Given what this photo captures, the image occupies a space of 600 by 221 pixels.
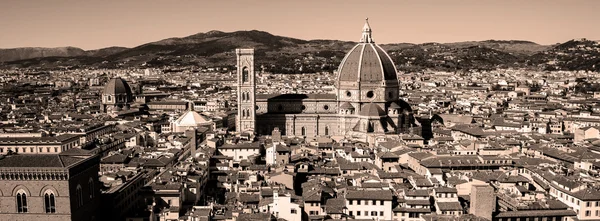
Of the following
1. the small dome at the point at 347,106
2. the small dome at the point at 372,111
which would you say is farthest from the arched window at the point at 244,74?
the small dome at the point at 372,111

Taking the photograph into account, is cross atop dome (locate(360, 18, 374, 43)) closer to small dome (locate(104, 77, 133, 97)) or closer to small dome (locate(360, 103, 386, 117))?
small dome (locate(360, 103, 386, 117))

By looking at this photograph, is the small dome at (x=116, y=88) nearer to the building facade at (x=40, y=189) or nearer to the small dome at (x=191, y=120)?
the small dome at (x=191, y=120)

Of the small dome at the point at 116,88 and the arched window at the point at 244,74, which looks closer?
the arched window at the point at 244,74

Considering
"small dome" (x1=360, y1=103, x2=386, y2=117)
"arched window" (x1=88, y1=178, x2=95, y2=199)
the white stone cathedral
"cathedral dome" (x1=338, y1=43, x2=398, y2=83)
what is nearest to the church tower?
the white stone cathedral

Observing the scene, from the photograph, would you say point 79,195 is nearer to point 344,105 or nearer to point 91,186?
point 91,186

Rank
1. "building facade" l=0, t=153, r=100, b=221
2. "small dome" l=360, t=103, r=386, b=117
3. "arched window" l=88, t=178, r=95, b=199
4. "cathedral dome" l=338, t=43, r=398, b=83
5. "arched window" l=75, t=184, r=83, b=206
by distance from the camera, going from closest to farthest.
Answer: "building facade" l=0, t=153, r=100, b=221, "arched window" l=75, t=184, r=83, b=206, "arched window" l=88, t=178, r=95, b=199, "small dome" l=360, t=103, r=386, b=117, "cathedral dome" l=338, t=43, r=398, b=83
